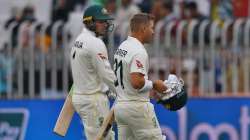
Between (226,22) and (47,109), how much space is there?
3216 millimetres

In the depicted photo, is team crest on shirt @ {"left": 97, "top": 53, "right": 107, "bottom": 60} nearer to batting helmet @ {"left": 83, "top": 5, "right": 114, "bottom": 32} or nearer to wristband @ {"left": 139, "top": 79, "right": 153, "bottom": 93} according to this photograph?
batting helmet @ {"left": 83, "top": 5, "right": 114, "bottom": 32}

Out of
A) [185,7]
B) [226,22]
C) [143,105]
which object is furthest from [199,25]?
[143,105]

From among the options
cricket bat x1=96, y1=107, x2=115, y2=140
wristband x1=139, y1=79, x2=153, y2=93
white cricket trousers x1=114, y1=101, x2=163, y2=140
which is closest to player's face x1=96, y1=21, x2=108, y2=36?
cricket bat x1=96, y1=107, x2=115, y2=140

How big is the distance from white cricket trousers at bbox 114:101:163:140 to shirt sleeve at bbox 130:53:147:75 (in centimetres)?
50

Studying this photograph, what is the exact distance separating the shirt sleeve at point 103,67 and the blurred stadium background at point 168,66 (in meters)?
2.91

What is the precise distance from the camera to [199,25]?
60.6ft

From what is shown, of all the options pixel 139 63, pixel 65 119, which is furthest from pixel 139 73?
pixel 65 119

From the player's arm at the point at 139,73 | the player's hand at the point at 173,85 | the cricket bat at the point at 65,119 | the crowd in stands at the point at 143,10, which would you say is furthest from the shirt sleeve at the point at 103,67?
the crowd in stands at the point at 143,10

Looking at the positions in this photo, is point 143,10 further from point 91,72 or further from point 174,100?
point 174,100

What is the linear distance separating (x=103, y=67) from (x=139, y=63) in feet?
4.91

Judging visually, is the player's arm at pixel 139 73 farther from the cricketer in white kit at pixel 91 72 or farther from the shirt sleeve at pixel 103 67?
the cricketer in white kit at pixel 91 72

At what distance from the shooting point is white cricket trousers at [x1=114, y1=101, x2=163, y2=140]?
13477 millimetres

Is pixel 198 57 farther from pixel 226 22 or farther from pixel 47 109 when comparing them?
pixel 47 109

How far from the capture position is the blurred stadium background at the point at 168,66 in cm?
1766
